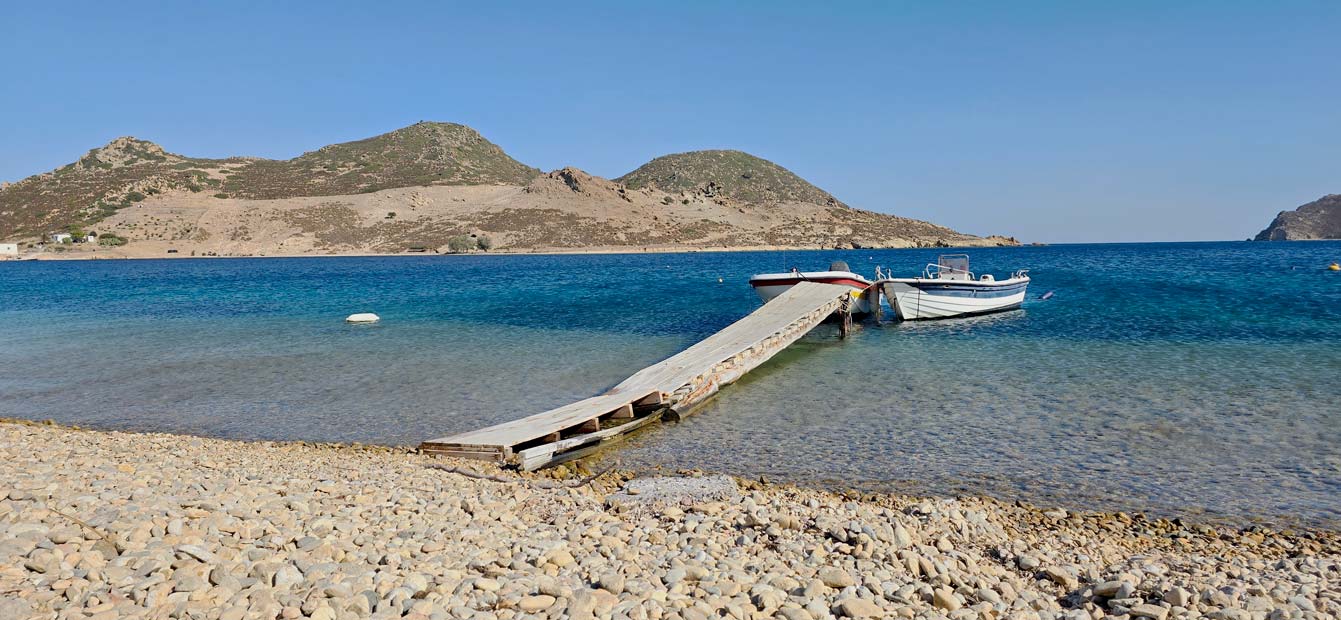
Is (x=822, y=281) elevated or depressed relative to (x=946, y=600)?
elevated

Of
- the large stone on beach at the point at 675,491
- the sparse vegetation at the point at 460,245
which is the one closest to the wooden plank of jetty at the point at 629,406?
the large stone on beach at the point at 675,491

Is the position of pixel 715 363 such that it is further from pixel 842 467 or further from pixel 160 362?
pixel 160 362

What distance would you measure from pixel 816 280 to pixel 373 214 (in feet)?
321

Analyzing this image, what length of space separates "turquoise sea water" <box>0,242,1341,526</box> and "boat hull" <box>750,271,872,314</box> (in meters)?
1.91

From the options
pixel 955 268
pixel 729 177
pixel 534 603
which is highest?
pixel 729 177

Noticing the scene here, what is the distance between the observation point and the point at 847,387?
1470 centimetres

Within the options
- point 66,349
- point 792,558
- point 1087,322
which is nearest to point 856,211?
A: point 1087,322

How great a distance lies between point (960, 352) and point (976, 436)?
879cm

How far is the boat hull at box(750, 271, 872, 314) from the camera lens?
2622cm

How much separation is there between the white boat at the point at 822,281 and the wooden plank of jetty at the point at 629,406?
661 centimetres

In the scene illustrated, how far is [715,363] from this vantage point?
564 inches

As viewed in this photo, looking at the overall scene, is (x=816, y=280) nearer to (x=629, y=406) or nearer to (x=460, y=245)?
(x=629, y=406)

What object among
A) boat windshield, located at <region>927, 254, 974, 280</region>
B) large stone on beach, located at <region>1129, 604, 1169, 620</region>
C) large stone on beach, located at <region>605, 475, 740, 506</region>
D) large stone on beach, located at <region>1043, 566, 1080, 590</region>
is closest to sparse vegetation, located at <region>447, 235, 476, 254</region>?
boat windshield, located at <region>927, 254, 974, 280</region>

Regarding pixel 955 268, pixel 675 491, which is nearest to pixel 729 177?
pixel 955 268
